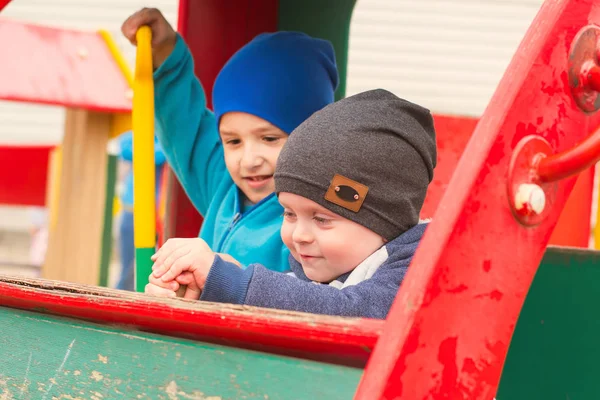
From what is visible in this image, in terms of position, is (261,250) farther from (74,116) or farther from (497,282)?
(74,116)

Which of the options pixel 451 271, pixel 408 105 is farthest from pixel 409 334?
pixel 408 105

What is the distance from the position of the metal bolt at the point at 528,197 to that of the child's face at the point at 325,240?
501 millimetres

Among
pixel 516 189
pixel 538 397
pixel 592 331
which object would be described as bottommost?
pixel 538 397

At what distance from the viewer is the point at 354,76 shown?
770cm

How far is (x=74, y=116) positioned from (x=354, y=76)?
13.4ft

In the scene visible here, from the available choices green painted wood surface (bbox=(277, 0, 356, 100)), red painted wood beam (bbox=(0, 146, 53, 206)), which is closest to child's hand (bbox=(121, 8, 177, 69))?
green painted wood surface (bbox=(277, 0, 356, 100))

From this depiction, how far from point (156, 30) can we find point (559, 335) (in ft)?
3.62

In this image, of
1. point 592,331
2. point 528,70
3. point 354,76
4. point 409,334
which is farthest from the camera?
point 354,76

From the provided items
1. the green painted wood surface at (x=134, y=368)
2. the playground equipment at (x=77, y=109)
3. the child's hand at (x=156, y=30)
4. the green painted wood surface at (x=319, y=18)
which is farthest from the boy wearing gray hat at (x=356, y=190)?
the playground equipment at (x=77, y=109)

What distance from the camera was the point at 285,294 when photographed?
46.4 inches

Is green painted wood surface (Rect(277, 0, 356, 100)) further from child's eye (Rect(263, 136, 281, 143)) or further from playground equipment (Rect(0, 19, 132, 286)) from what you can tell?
playground equipment (Rect(0, 19, 132, 286))

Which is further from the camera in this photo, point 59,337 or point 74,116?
point 74,116

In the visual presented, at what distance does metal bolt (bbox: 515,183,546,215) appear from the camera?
890 millimetres

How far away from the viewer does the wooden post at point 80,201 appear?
3.93 metres
